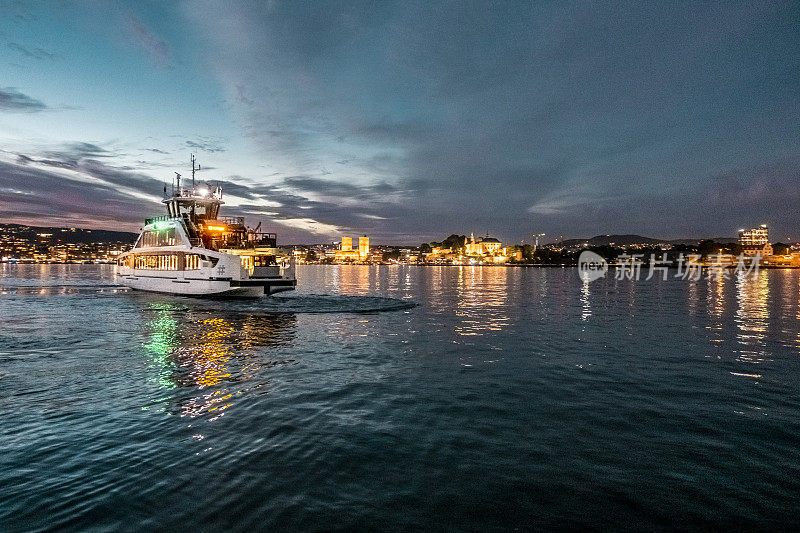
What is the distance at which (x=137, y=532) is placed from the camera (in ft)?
19.1

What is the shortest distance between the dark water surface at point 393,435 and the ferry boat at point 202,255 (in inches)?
836

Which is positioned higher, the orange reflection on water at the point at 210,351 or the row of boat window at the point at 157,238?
the row of boat window at the point at 157,238

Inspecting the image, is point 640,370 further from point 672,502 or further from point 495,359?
point 672,502

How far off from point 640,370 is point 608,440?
7.86 m

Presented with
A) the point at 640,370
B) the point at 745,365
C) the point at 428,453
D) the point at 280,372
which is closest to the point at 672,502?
the point at 428,453

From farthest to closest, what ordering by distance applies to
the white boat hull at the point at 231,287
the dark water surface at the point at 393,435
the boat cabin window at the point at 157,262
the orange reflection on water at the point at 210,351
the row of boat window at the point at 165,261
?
the boat cabin window at the point at 157,262 → the row of boat window at the point at 165,261 → the white boat hull at the point at 231,287 → the orange reflection on water at the point at 210,351 → the dark water surface at the point at 393,435

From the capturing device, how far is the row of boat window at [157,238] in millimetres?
48938

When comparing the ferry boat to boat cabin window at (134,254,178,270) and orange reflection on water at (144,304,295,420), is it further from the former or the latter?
orange reflection on water at (144,304,295,420)

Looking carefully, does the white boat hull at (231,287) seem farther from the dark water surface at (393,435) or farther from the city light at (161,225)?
the dark water surface at (393,435)

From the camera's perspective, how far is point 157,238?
52.0 metres

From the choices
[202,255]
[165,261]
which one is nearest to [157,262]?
[165,261]

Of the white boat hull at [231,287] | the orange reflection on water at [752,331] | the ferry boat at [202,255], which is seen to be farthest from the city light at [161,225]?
the orange reflection on water at [752,331]

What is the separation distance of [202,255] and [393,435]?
129 feet

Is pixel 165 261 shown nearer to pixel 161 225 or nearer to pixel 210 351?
pixel 161 225
